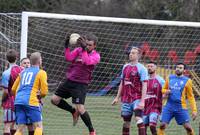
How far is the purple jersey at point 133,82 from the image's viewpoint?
37.5 ft

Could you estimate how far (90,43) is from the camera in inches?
453

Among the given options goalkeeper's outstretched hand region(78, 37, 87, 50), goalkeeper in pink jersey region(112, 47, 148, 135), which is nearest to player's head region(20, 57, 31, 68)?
goalkeeper's outstretched hand region(78, 37, 87, 50)

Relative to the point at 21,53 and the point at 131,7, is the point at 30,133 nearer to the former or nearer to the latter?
the point at 21,53

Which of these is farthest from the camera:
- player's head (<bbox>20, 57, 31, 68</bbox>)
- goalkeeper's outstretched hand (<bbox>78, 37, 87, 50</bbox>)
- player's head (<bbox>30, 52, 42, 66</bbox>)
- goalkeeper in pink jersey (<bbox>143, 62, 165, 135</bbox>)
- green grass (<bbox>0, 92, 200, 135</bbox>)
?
green grass (<bbox>0, 92, 200, 135</bbox>)

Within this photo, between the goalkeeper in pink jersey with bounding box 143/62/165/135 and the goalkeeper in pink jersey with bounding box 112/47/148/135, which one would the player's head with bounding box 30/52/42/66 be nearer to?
the goalkeeper in pink jersey with bounding box 112/47/148/135

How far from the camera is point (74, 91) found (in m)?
11.6

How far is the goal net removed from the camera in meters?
13.7

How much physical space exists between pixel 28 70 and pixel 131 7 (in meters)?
26.2

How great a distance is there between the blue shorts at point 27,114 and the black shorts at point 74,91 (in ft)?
4.29

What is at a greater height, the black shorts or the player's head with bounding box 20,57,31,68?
the player's head with bounding box 20,57,31,68

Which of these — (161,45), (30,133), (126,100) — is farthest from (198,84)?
(30,133)

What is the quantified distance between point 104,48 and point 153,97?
125 inches

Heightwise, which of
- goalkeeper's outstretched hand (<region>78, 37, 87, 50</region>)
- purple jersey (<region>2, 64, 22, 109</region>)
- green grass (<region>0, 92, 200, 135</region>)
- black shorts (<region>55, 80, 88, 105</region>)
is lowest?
green grass (<region>0, 92, 200, 135</region>)

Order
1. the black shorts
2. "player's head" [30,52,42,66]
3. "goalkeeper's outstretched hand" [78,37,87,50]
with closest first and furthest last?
"player's head" [30,52,42,66]
"goalkeeper's outstretched hand" [78,37,87,50]
the black shorts
